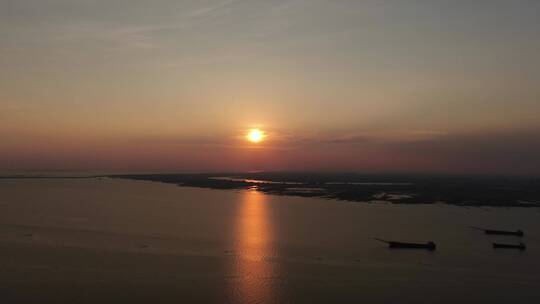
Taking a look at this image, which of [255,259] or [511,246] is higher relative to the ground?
[511,246]

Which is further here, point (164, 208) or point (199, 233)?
point (164, 208)

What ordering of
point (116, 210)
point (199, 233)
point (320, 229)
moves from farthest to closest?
point (116, 210), point (320, 229), point (199, 233)

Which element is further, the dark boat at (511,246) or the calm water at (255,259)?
the dark boat at (511,246)

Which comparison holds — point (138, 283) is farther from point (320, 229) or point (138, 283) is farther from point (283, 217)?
point (283, 217)

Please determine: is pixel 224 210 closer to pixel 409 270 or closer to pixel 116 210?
pixel 116 210

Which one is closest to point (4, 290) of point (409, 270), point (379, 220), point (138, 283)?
point (138, 283)

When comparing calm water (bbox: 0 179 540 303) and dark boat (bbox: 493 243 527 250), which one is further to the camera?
dark boat (bbox: 493 243 527 250)

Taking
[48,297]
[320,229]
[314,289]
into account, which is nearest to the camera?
[48,297]
